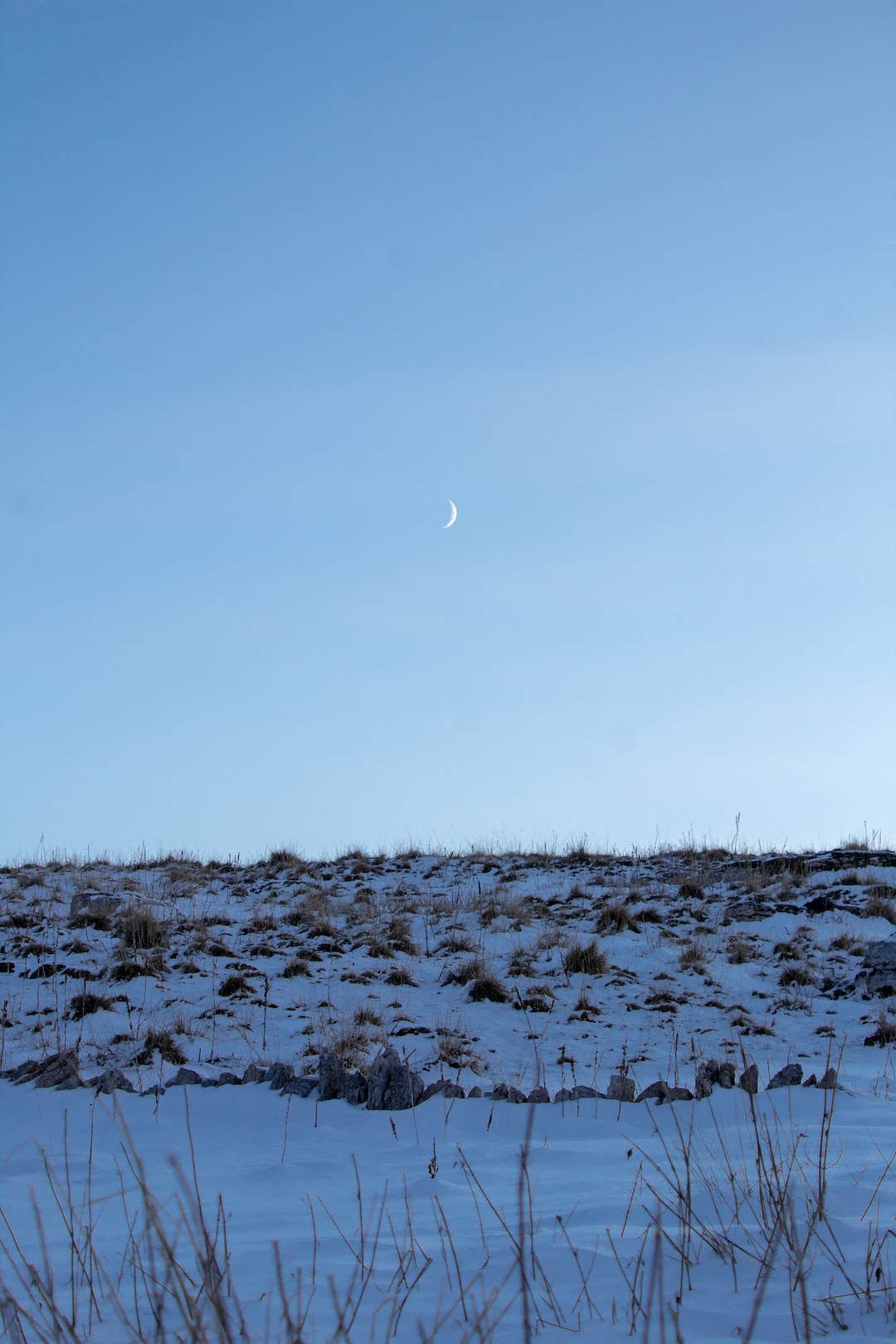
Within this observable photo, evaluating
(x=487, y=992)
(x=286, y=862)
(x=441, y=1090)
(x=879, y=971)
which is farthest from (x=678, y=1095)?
(x=286, y=862)

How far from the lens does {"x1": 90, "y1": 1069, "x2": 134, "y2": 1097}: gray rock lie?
5680 millimetres

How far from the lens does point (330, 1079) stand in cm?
587

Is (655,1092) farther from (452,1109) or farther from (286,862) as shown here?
(286,862)

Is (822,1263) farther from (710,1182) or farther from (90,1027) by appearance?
(90,1027)

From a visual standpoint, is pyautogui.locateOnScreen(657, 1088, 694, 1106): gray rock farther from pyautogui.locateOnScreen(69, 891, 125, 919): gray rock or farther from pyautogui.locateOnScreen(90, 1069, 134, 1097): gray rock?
pyautogui.locateOnScreen(69, 891, 125, 919): gray rock

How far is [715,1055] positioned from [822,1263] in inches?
183

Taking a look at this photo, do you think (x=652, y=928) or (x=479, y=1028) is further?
(x=652, y=928)

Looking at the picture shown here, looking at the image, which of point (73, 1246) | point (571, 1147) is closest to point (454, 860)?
point (571, 1147)

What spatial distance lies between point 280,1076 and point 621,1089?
2026mm

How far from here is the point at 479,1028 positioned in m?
8.02

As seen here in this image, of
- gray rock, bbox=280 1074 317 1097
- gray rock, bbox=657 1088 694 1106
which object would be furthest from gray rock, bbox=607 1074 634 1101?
gray rock, bbox=280 1074 317 1097

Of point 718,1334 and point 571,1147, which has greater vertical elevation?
point 718,1334

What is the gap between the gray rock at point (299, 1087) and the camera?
19.4 ft

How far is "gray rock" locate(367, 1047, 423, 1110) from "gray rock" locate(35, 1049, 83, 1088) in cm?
176
